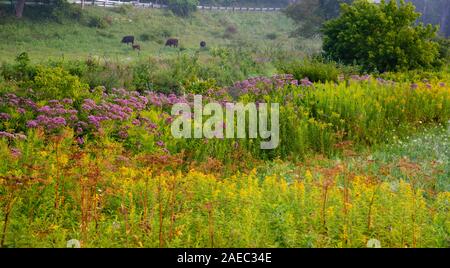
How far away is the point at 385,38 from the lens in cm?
1593

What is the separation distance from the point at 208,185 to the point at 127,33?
31088mm

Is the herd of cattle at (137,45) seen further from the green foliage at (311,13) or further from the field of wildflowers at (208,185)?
the field of wildflowers at (208,185)

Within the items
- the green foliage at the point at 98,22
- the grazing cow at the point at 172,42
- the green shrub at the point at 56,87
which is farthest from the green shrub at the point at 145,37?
the green shrub at the point at 56,87

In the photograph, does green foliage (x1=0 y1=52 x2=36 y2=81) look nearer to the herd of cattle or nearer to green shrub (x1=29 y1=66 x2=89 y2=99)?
green shrub (x1=29 y1=66 x2=89 y2=99)

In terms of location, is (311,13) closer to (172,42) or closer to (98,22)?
(172,42)

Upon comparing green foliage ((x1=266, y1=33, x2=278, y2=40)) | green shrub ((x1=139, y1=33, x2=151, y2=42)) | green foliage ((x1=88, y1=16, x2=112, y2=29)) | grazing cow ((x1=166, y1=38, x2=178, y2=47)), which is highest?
green foliage ((x1=88, y1=16, x2=112, y2=29))

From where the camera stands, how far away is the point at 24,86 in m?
9.30

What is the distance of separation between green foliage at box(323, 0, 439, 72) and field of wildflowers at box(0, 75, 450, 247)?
7082 mm

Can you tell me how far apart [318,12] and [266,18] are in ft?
68.9

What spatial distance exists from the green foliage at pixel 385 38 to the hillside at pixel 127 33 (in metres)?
10.7
